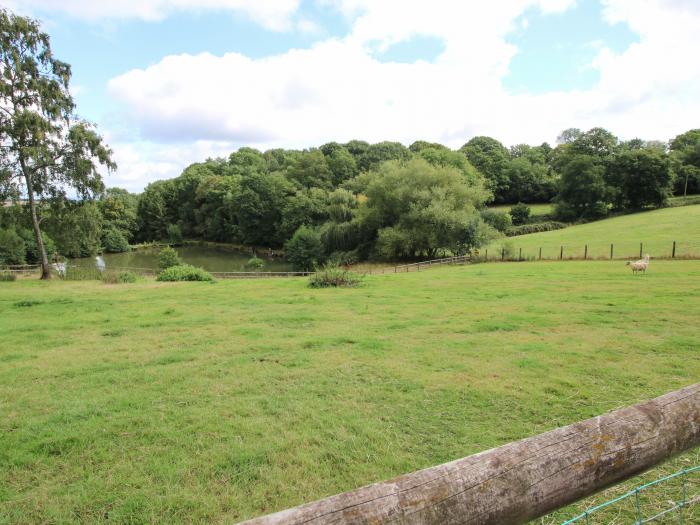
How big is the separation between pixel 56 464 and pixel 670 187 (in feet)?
255

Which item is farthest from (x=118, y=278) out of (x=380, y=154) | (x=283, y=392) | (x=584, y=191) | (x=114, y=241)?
(x=380, y=154)

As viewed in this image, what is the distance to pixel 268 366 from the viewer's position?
795 centimetres

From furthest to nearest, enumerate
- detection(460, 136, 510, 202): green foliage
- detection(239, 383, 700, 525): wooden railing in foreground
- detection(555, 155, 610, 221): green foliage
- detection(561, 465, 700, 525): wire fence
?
detection(460, 136, 510, 202): green foliage
detection(555, 155, 610, 221): green foliage
detection(561, 465, 700, 525): wire fence
detection(239, 383, 700, 525): wooden railing in foreground

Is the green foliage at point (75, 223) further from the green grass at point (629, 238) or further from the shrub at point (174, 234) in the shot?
the shrub at point (174, 234)

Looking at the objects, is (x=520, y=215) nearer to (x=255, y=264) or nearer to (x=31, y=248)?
(x=255, y=264)

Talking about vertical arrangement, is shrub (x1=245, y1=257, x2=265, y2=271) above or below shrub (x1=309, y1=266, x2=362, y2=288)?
below

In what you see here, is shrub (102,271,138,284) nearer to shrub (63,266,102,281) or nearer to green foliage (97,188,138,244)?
shrub (63,266,102,281)

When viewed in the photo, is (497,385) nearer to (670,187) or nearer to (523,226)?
(523,226)

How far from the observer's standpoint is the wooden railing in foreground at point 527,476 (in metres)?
1.33

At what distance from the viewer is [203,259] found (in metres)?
68.2

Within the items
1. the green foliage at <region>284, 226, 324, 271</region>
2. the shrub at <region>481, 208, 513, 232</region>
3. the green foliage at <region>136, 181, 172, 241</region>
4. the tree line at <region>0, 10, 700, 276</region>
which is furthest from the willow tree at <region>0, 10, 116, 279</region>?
the green foliage at <region>136, 181, 172, 241</region>

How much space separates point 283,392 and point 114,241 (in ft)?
266

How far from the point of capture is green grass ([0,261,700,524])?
4.47 metres

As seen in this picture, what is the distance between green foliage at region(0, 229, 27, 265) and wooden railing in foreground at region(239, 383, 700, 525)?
173ft
